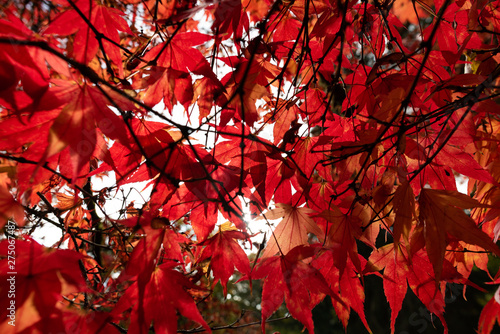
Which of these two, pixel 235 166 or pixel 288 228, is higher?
pixel 235 166

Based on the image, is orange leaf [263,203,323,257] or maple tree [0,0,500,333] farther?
orange leaf [263,203,323,257]

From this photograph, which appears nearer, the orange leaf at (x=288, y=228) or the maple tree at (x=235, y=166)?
the maple tree at (x=235, y=166)

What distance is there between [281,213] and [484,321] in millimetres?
707

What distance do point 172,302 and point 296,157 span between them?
65 cm

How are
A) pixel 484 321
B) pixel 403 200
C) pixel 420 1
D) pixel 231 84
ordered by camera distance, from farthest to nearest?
pixel 420 1
pixel 231 84
pixel 484 321
pixel 403 200

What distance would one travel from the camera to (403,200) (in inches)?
28.8

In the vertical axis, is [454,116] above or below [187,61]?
below

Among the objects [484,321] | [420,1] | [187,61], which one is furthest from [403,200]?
[420,1]

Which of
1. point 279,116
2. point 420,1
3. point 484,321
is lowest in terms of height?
point 484,321

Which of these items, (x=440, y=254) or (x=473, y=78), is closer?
(x=440, y=254)

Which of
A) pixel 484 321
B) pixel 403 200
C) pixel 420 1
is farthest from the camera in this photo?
pixel 420 1

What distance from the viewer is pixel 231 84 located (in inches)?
42.0

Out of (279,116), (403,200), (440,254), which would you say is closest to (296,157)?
(279,116)

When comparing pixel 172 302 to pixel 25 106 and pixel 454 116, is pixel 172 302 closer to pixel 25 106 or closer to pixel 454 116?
pixel 25 106
